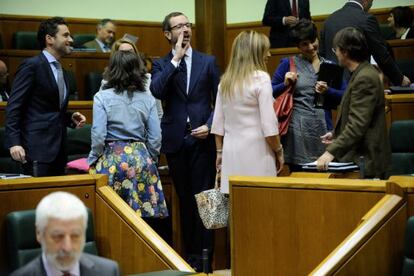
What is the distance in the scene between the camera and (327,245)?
3977 mm

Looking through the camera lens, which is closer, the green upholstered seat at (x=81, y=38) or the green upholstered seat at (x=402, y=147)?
the green upholstered seat at (x=402, y=147)

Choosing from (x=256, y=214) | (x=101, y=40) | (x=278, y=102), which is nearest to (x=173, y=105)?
(x=278, y=102)

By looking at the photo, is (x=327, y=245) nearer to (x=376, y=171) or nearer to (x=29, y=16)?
(x=376, y=171)

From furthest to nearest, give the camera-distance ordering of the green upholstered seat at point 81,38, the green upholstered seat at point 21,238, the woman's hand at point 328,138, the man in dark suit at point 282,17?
1. the green upholstered seat at point 81,38
2. the man in dark suit at point 282,17
3. the woman's hand at point 328,138
4. the green upholstered seat at point 21,238

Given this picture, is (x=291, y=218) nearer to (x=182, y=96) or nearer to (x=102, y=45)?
(x=182, y=96)

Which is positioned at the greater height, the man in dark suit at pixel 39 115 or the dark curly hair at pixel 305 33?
the dark curly hair at pixel 305 33

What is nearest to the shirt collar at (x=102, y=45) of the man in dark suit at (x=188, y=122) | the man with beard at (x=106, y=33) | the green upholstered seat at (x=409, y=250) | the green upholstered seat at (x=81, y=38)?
the man with beard at (x=106, y=33)

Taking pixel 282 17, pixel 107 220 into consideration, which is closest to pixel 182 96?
pixel 107 220

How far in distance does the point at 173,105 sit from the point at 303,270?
141cm

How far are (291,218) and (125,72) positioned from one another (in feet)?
4.21

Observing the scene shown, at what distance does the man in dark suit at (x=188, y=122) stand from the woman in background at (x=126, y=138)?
19cm

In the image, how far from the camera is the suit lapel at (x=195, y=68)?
508 cm

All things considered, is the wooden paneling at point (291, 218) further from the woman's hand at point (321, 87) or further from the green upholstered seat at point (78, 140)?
the green upholstered seat at point (78, 140)

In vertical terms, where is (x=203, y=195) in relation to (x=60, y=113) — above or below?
below
